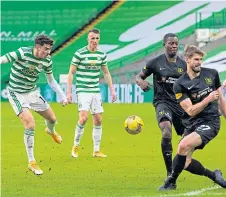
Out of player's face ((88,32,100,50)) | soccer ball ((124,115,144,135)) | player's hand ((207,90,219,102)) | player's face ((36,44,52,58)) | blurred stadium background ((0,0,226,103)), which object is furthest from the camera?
blurred stadium background ((0,0,226,103))

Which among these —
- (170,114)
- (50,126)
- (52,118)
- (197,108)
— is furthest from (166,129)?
(50,126)

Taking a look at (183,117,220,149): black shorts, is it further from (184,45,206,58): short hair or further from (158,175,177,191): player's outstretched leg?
(184,45,206,58): short hair

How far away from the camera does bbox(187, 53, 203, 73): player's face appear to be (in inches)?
412

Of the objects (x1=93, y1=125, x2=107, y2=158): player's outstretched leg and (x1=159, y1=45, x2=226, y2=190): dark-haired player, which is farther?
(x1=93, y1=125, x2=107, y2=158): player's outstretched leg

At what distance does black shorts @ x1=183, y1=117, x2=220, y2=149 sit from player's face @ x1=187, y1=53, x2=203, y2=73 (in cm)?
70

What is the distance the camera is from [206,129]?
10.6 metres

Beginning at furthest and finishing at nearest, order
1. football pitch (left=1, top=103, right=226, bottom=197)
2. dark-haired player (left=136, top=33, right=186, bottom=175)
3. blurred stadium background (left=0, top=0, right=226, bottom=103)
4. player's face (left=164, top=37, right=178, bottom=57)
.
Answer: blurred stadium background (left=0, top=0, right=226, bottom=103) < dark-haired player (left=136, top=33, right=186, bottom=175) < player's face (left=164, top=37, right=178, bottom=57) < football pitch (left=1, top=103, right=226, bottom=197)

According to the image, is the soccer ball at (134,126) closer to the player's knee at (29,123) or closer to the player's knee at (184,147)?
the player's knee at (29,123)

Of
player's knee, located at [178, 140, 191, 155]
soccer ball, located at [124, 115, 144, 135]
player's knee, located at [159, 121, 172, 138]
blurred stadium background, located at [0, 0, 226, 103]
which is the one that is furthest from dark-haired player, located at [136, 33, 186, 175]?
blurred stadium background, located at [0, 0, 226, 103]

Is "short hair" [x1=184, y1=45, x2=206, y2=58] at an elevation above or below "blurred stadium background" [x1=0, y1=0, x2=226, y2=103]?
above

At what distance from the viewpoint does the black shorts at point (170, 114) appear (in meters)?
12.3

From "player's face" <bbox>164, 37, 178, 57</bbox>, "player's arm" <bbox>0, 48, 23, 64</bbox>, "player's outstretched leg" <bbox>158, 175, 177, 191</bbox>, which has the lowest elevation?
"player's outstretched leg" <bbox>158, 175, 177, 191</bbox>

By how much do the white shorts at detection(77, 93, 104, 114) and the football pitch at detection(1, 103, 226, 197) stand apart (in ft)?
3.00

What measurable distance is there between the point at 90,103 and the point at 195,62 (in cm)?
560
